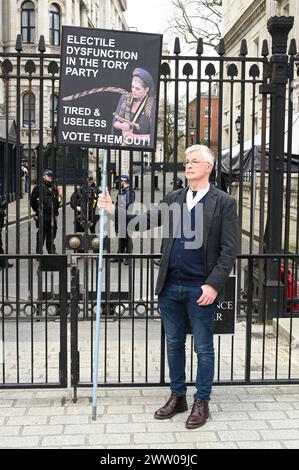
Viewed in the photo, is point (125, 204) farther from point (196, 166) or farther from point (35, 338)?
point (196, 166)

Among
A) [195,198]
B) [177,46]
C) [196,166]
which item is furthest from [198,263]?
[177,46]

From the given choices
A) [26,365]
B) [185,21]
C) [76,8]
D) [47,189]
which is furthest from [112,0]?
[26,365]

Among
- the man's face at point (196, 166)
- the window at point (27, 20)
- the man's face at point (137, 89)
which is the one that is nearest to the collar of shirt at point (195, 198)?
the man's face at point (196, 166)

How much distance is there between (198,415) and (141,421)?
440 mm

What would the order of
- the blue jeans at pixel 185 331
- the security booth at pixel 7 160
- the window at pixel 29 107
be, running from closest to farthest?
the blue jeans at pixel 185 331, the window at pixel 29 107, the security booth at pixel 7 160

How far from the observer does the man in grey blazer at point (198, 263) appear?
13.8 feet

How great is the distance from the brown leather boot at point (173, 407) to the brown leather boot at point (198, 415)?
0.61ft

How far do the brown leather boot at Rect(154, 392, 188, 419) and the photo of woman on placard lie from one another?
6.62 ft

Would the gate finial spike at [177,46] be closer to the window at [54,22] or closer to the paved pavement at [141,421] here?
the paved pavement at [141,421]

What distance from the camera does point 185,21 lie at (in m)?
46.5

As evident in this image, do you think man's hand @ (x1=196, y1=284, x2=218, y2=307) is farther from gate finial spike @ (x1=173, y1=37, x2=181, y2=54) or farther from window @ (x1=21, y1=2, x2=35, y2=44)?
window @ (x1=21, y1=2, x2=35, y2=44)

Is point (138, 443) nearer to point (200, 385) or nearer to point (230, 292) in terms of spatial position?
point (200, 385)
